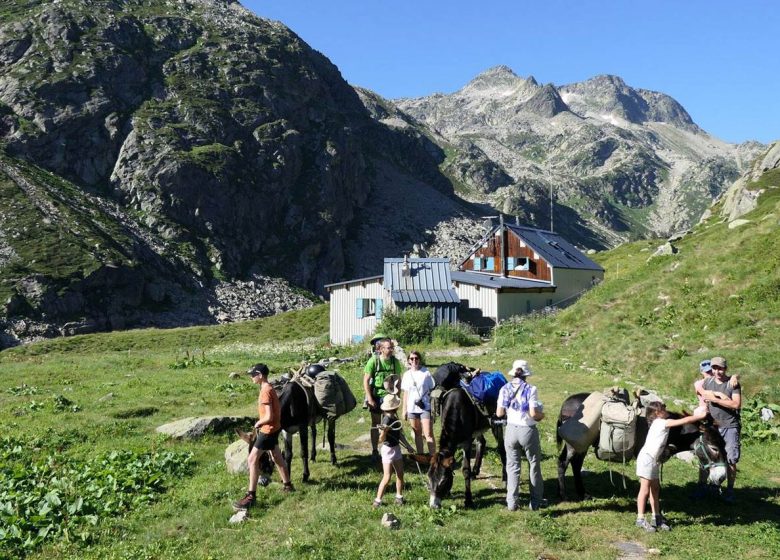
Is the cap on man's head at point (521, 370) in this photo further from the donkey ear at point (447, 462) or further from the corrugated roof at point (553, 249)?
the corrugated roof at point (553, 249)

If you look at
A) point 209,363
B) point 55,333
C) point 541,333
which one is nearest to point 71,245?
point 55,333

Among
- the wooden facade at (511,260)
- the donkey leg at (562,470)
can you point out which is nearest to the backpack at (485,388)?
the donkey leg at (562,470)

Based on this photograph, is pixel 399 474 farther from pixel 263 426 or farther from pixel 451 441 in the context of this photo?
pixel 263 426

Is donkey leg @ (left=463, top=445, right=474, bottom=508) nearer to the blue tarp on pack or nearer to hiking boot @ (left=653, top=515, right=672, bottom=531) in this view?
the blue tarp on pack

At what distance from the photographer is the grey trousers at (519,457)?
376 inches

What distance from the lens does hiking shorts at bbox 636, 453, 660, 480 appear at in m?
8.98

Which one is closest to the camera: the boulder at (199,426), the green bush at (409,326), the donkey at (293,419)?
the donkey at (293,419)

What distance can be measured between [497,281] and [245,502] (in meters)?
41.2

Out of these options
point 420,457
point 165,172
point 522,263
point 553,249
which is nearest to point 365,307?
point 522,263

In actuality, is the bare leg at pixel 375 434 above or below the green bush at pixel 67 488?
above

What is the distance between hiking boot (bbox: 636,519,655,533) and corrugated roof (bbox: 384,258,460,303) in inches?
1333

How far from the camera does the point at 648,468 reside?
354 inches

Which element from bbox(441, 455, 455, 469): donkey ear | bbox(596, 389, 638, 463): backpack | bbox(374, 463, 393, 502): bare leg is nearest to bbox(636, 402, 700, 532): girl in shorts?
bbox(596, 389, 638, 463): backpack

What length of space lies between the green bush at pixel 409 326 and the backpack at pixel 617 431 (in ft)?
89.3
